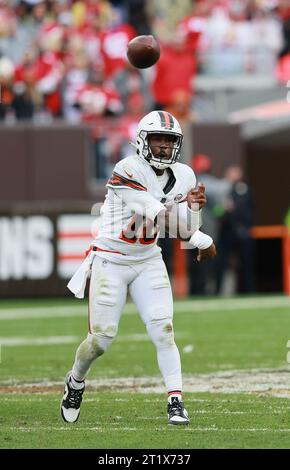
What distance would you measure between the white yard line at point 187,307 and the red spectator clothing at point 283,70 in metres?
4.28

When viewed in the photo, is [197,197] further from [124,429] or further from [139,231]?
[124,429]

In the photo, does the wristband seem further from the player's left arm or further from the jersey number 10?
the jersey number 10

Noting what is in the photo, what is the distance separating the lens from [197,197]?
6.96 metres

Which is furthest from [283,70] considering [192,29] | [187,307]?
[187,307]

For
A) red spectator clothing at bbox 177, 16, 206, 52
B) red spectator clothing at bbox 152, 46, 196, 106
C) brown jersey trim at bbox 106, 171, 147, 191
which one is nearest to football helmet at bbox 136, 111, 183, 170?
brown jersey trim at bbox 106, 171, 147, 191

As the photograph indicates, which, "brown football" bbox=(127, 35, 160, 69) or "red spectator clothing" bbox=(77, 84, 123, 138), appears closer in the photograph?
"brown football" bbox=(127, 35, 160, 69)

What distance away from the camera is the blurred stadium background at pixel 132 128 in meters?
18.0

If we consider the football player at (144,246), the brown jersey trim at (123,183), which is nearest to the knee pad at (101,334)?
the football player at (144,246)

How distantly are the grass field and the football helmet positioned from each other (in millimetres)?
1571

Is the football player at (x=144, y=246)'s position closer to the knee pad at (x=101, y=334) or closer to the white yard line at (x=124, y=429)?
the knee pad at (x=101, y=334)

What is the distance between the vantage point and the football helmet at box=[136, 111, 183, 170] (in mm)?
7047

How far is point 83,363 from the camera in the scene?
23.3 ft

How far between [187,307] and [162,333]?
957 cm

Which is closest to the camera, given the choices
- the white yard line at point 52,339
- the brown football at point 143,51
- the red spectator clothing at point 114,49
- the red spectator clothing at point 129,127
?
the brown football at point 143,51
